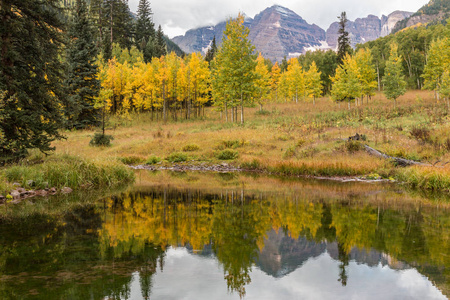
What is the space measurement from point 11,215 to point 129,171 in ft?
24.8

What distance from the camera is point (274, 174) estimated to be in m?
20.1

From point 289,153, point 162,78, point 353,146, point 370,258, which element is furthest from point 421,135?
point 162,78

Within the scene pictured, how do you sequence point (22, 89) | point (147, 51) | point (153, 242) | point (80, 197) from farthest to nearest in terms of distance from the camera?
point (147, 51) → point (22, 89) → point (80, 197) → point (153, 242)

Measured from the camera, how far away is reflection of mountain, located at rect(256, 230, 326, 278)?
6.08m

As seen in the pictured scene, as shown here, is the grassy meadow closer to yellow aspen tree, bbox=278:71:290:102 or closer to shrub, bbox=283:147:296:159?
shrub, bbox=283:147:296:159

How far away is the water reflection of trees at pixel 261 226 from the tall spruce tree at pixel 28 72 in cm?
637

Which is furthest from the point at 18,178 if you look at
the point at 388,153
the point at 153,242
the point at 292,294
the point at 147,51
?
the point at 147,51

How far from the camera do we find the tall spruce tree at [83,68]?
130 ft

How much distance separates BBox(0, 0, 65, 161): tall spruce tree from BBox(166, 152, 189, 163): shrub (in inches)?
397

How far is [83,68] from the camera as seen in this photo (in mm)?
39844

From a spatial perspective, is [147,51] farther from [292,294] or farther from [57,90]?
[292,294]

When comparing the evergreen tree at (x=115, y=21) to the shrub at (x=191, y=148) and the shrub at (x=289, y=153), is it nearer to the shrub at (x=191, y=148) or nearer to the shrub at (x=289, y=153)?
the shrub at (x=191, y=148)

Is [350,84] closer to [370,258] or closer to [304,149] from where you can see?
[304,149]

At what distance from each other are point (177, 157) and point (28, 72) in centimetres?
1222
